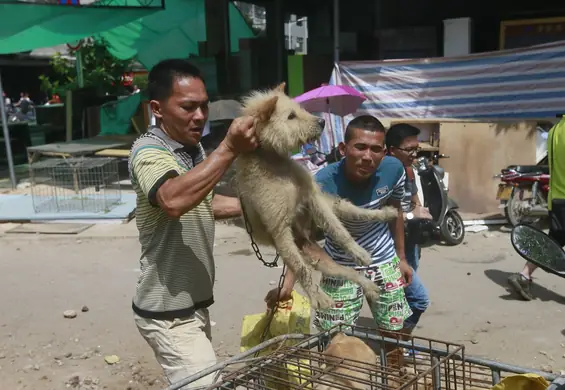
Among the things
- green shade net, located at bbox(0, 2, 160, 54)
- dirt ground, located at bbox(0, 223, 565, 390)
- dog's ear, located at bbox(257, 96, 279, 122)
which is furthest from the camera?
green shade net, located at bbox(0, 2, 160, 54)

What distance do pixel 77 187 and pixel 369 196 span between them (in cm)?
801

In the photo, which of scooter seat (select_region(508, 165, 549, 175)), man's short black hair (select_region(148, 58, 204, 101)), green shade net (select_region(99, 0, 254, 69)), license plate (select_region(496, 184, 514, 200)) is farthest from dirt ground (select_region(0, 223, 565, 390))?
green shade net (select_region(99, 0, 254, 69))

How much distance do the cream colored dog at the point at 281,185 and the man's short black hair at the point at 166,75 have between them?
273 millimetres

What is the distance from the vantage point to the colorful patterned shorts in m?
3.21

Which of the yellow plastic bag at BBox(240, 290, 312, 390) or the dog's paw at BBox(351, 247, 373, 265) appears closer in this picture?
the dog's paw at BBox(351, 247, 373, 265)

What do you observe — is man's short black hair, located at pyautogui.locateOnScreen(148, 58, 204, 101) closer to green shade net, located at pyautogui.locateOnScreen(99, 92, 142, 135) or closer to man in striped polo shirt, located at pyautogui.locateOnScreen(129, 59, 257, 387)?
man in striped polo shirt, located at pyautogui.locateOnScreen(129, 59, 257, 387)

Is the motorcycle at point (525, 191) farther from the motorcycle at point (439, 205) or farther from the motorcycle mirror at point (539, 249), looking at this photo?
the motorcycle mirror at point (539, 249)

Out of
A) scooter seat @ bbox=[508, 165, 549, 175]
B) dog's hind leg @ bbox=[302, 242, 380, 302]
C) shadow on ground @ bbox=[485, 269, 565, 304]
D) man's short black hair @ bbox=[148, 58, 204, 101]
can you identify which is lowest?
shadow on ground @ bbox=[485, 269, 565, 304]

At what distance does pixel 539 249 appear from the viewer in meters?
5.11

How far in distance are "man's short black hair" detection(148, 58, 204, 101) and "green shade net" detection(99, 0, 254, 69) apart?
11.3 metres

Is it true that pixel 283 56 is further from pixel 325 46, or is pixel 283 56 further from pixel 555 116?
pixel 555 116

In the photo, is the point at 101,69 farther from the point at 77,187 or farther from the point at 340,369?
the point at 340,369

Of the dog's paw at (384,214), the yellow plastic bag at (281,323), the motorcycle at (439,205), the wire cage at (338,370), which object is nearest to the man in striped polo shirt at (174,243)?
the wire cage at (338,370)

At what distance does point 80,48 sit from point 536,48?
12.6 m
